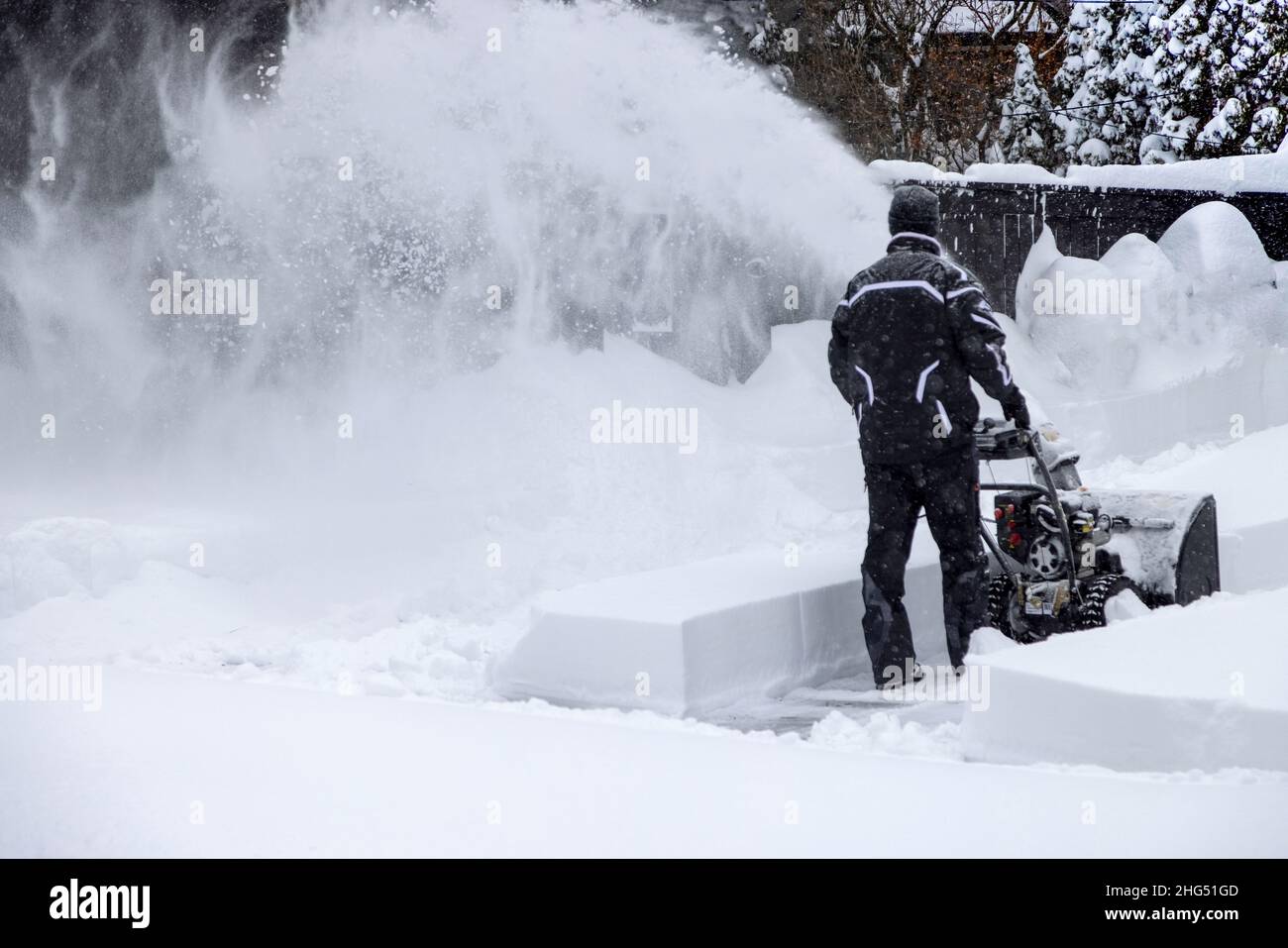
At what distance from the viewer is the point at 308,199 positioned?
898cm

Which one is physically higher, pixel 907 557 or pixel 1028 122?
pixel 1028 122

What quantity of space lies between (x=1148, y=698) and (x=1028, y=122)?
2333 centimetres

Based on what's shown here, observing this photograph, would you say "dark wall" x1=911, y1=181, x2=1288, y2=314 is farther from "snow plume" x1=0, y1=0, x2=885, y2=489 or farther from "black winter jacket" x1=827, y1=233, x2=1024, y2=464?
"black winter jacket" x1=827, y1=233, x2=1024, y2=464

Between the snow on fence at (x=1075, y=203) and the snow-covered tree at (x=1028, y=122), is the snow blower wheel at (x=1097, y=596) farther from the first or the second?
the snow-covered tree at (x=1028, y=122)

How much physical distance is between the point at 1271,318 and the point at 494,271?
7.92 m

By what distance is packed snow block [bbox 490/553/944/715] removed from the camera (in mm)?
5031

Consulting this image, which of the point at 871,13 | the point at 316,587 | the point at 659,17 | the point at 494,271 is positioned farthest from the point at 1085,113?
the point at 316,587

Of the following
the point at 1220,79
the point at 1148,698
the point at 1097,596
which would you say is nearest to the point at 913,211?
the point at 1097,596

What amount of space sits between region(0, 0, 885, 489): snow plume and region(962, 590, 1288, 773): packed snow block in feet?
17.4

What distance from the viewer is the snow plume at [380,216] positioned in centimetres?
902

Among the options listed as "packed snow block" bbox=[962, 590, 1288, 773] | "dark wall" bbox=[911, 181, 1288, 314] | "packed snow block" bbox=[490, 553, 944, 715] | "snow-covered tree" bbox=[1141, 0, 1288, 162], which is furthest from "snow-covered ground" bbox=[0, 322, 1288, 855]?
"snow-covered tree" bbox=[1141, 0, 1288, 162]

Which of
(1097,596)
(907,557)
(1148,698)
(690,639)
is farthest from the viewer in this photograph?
(1097,596)

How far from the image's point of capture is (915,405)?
5.17 meters

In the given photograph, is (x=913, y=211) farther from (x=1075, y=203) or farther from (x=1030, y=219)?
(x=1075, y=203)
